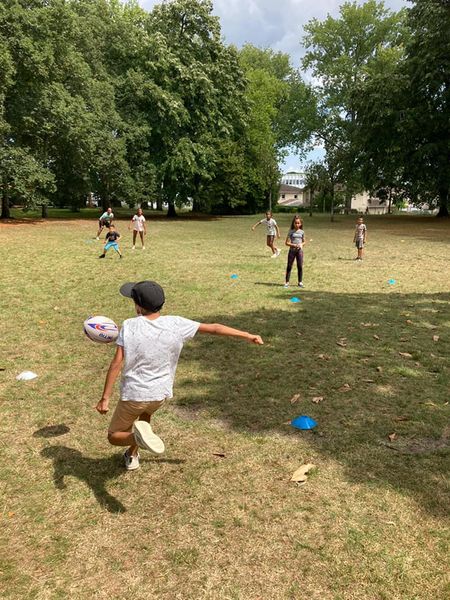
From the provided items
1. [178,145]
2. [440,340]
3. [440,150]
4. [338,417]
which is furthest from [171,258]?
[440,150]

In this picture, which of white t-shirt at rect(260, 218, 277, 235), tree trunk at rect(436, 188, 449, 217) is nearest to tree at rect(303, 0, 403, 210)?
tree trunk at rect(436, 188, 449, 217)

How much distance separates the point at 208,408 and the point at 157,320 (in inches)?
77.5

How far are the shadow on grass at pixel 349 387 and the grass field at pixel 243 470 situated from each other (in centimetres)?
2

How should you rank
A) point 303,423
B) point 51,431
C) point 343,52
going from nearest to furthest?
point 51,431 < point 303,423 < point 343,52

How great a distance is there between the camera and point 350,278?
1320 cm

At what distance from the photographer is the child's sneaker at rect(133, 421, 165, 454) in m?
3.27

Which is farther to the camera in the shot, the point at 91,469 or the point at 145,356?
the point at 91,469

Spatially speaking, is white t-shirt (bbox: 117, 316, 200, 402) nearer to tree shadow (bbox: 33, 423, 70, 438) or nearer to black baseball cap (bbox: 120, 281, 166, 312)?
black baseball cap (bbox: 120, 281, 166, 312)

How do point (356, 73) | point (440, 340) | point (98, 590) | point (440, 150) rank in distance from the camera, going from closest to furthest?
point (98, 590) < point (440, 340) < point (440, 150) < point (356, 73)

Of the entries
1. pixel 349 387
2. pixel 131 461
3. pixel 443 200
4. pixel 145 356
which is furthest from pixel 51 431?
pixel 443 200

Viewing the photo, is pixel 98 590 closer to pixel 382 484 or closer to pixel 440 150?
pixel 382 484

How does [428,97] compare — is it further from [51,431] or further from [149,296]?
[51,431]

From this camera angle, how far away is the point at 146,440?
129 inches

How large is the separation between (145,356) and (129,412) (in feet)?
1.69
